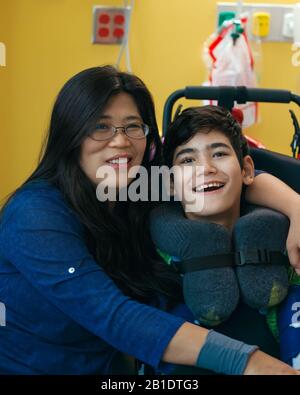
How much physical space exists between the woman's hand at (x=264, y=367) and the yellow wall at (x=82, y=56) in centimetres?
172

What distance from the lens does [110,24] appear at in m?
2.45

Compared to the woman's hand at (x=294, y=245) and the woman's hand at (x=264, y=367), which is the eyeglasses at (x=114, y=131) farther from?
the woman's hand at (x=264, y=367)

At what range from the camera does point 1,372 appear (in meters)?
1.16

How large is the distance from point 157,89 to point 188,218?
4.41 ft

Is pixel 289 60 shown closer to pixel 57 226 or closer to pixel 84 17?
pixel 84 17

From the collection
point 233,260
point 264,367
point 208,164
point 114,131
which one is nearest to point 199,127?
point 208,164

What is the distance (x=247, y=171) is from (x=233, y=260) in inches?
10.9

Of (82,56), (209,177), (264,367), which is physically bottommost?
(264,367)

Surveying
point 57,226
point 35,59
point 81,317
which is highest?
point 35,59

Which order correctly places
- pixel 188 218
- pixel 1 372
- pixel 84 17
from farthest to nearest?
1. pixel 84 17
2. pixel 188 218
3. pixel 1 372

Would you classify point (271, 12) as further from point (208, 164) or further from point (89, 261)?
point (89, 261)

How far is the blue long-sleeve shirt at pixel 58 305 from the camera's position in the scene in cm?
99
